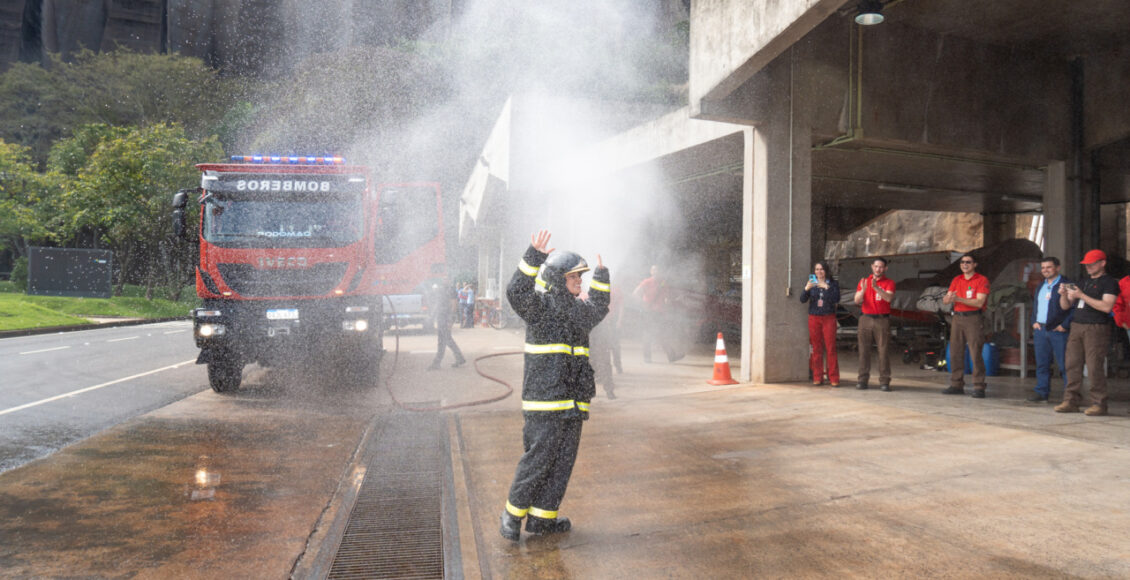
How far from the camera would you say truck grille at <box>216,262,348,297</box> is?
887 cm

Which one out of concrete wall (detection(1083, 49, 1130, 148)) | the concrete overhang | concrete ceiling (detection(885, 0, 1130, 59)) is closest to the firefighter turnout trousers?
concrete ceiling (detection(885, 0, 1130, 59))

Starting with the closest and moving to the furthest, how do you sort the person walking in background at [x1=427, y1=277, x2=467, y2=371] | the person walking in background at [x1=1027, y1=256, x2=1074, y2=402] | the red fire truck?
the person walking in background at [x1=1027, y1=256, x2=1074, y2=402], the red fire truck, the person walking in background at [x1=427, y1=277, x2=467, y2=371]

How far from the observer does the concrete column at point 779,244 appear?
921cm

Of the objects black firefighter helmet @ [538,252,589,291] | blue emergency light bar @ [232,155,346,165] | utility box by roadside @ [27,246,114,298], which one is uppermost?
blue emergency light bar @ [232,155,346,165]

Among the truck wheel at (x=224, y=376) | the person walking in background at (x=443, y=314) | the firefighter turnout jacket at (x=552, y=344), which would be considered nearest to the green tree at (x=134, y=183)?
the person walking in background at (x=443, y=314)

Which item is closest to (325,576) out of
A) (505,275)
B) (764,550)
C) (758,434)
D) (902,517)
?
(764,550)

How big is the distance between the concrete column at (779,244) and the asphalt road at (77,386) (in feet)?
24.9

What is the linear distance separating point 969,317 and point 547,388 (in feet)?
21.4

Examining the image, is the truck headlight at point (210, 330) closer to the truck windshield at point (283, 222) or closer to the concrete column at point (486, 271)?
the truck windshield at point (283, 222)

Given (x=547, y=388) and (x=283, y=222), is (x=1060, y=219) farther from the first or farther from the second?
(x=283, y=222)

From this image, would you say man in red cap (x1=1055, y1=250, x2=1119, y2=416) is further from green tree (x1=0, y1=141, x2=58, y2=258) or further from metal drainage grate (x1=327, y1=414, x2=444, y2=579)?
green tree (x1=0, y1=141, x2=58, y2=258)

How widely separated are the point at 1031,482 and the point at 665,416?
3467 millimetres

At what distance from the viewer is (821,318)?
353 inches

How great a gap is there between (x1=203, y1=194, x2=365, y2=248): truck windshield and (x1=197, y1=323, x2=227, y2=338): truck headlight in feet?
3.48
